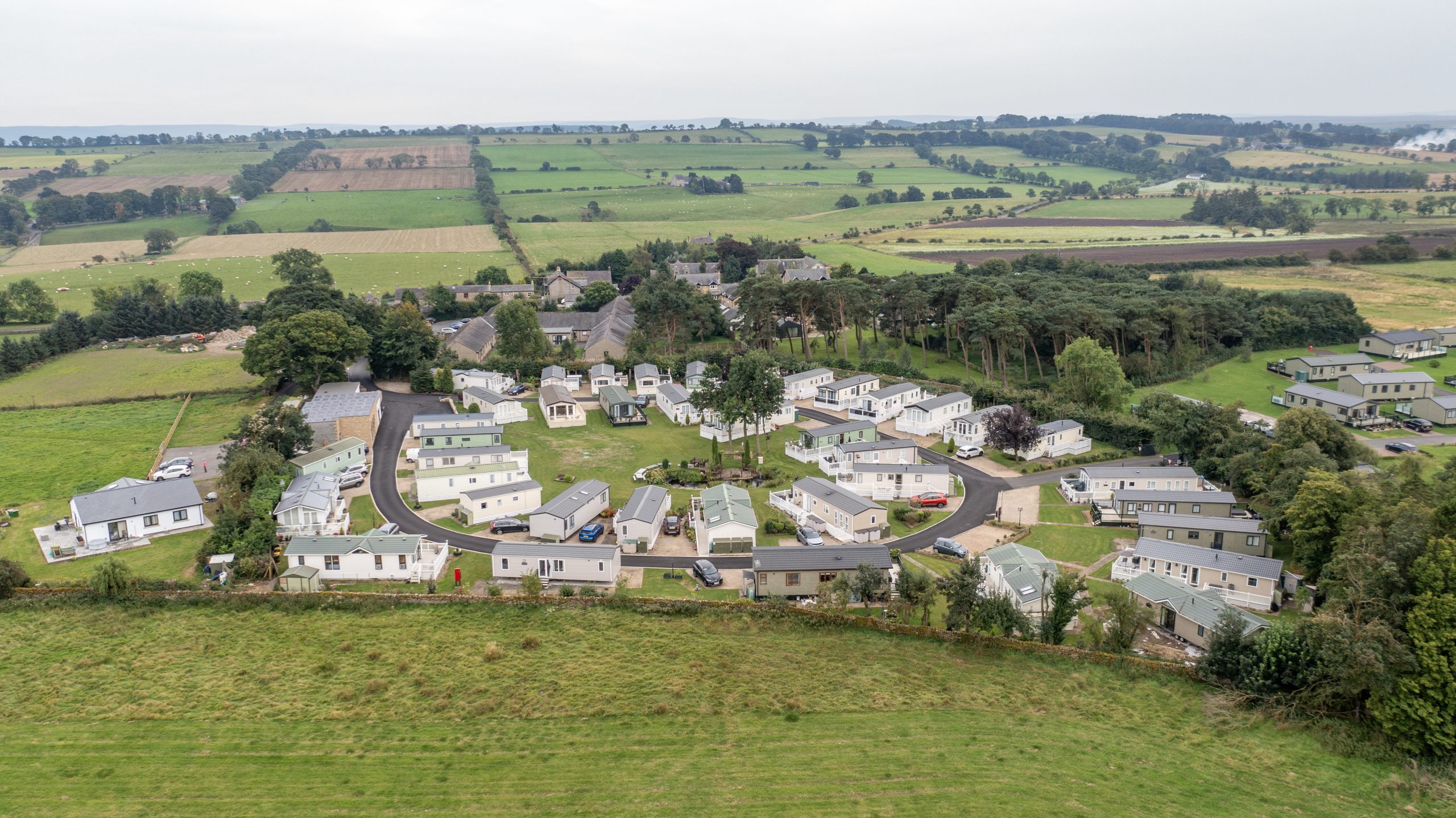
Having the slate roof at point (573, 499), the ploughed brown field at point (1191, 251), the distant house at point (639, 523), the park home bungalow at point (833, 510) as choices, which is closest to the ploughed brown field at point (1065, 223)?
the ploughed brown field at point (1191, 251)

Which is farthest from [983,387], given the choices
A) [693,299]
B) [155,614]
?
[155,614]

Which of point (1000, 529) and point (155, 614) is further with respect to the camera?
point (1000, 529)

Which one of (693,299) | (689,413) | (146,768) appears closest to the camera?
(146,768)

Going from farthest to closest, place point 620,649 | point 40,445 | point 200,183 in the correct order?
point 200,183 < point 40,445 < point 620,649

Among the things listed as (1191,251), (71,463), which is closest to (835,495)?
(71,463)

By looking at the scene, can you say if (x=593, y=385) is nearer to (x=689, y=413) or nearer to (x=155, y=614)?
(x=689, y=413)

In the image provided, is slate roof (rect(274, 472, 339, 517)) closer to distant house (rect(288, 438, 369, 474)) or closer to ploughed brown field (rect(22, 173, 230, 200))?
distant house (rect(288, 438, 369, 474))

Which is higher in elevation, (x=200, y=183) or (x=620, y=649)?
(x=200, y=183)

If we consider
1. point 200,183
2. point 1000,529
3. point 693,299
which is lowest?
point 1000,529
